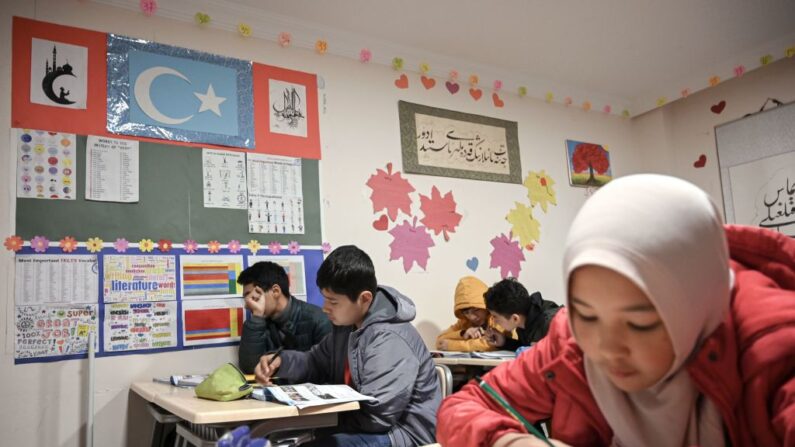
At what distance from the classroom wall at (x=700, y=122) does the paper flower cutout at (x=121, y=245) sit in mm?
3921

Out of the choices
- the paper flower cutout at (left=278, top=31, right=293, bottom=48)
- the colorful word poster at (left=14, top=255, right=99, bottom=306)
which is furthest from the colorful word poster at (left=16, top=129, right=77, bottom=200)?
Result: the paper flower cutout at (left=278, top=31, right=293, bottom=48)

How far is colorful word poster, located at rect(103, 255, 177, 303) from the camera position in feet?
9.07

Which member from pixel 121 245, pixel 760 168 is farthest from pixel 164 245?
pixel 760 168

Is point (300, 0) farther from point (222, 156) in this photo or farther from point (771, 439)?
point (771, 439)

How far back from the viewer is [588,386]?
2.86ft

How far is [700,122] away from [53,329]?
488 centimetres

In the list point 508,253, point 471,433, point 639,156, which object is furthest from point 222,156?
point 639,156

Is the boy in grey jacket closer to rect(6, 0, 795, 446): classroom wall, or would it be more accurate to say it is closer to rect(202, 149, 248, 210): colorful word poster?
rect(6, 0, 795, 446): classroom wall

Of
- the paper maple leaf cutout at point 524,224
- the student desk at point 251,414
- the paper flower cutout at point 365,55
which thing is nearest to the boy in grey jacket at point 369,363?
the student desk at point 251,414

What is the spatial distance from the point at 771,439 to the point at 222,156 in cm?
291

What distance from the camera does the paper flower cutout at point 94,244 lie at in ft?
8.97

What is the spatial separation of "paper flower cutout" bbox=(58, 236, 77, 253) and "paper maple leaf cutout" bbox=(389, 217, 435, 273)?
1.77 metres

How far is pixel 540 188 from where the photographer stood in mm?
4449

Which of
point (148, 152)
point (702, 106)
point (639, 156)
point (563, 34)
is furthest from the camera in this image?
point (639, 156)
